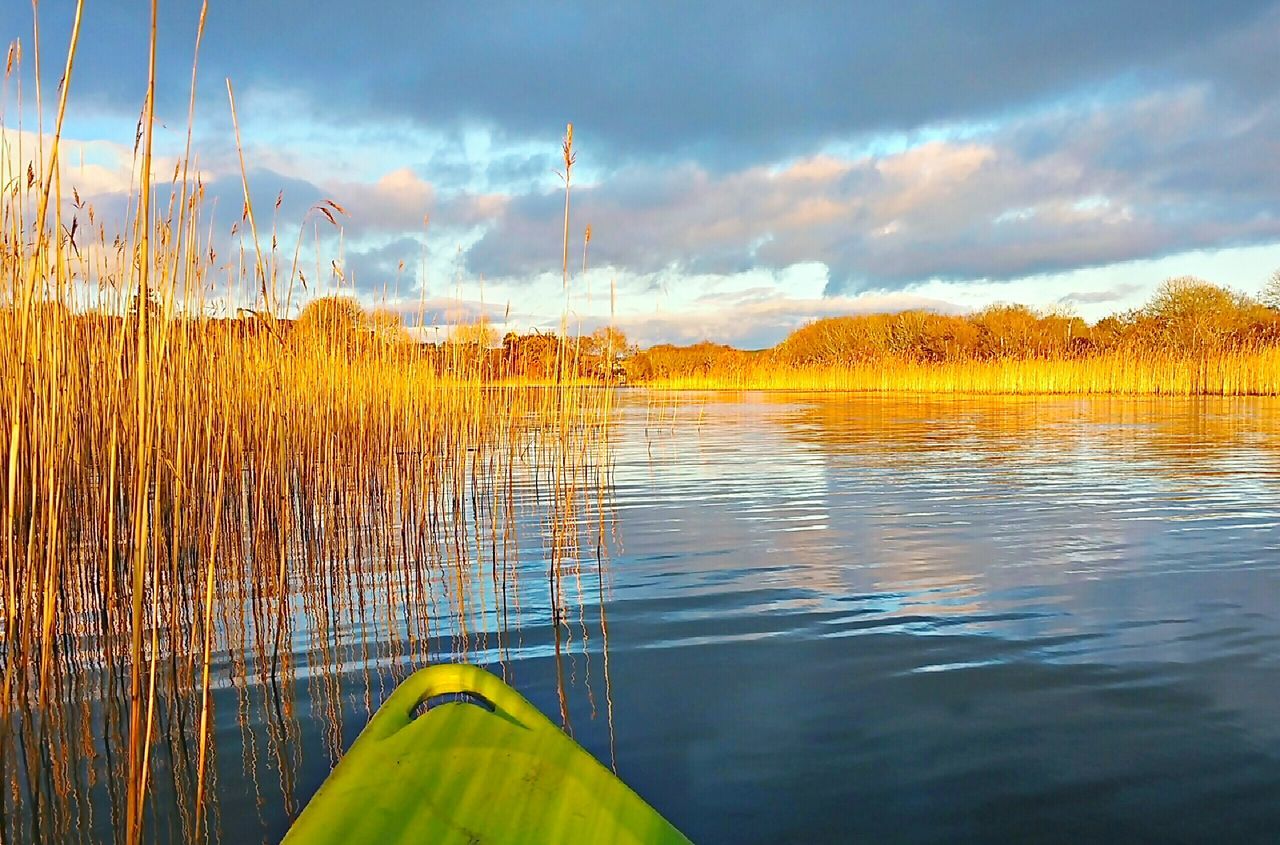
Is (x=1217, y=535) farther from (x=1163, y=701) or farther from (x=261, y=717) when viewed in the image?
(x=261, y=717)

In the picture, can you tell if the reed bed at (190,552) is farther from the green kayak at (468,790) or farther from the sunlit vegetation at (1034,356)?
the sunlit vegetation at (1034,356)

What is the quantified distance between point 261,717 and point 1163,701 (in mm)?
2190

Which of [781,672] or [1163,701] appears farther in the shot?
[781,672]

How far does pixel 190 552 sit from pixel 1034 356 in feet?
64.0

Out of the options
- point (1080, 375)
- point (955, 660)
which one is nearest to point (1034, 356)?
point (1080, 375)

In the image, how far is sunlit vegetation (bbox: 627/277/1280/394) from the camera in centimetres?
1714

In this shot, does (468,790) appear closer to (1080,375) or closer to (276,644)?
(276,644)

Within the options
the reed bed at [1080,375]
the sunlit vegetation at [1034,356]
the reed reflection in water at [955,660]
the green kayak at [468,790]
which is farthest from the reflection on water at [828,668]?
the reed bed at [1080,375]

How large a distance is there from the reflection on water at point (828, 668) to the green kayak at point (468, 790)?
0.68 meters

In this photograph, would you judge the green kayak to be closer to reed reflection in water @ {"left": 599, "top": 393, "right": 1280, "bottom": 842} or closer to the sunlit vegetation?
reed reflection in water @ {"left": 599, "top": 393, "right": 1280, "bottom": 842}

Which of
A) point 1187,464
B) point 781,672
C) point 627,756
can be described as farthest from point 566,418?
point 1187,464

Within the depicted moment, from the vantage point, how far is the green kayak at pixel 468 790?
962mm

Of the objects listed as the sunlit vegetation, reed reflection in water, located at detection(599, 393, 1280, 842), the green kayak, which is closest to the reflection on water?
reed reflection in water, located at detection(599, 393, 1280, 842)

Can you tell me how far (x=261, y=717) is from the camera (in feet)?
7.22
